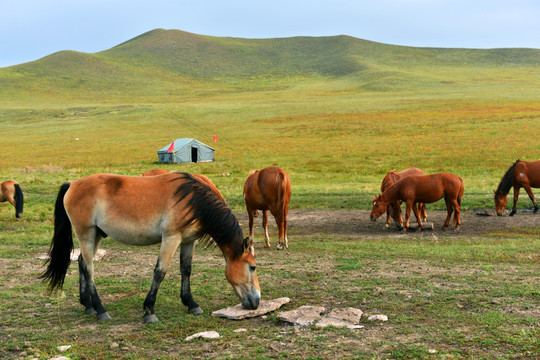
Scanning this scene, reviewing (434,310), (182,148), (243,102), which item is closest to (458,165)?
(182,148)

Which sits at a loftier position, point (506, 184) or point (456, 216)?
point (506, 184)

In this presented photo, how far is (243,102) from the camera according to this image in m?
91.8

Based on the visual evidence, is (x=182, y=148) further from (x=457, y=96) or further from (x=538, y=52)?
(x=538, y=52)

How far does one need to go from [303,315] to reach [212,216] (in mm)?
1877

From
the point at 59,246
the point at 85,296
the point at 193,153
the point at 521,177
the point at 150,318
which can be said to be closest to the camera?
the point at 150,318

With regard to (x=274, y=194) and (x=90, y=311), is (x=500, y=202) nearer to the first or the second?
(x=274, y=194)

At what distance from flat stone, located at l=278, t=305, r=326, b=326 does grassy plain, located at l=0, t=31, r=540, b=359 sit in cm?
23

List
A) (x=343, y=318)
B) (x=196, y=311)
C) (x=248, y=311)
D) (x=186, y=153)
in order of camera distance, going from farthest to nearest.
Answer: (x=186, y=153)
(x=196, y=311)
(x=248, y=311)
(x=343, y=318)

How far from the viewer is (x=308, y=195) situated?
23.4 m

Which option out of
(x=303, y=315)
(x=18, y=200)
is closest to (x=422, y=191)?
(x=303, y=315)

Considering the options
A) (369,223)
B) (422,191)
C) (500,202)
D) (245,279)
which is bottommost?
(369,223)

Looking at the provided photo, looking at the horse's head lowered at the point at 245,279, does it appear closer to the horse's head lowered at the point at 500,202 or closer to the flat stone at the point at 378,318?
the flat stone at the point at 378,318

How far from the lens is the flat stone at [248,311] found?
23.1 ft

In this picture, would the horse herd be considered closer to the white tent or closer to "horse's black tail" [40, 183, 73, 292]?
"horse's black tail" [40, 183, 73, 292]
